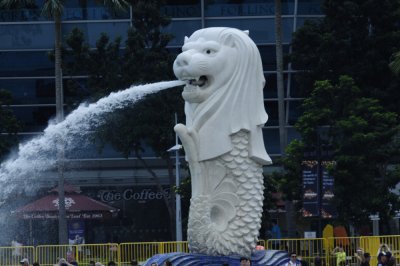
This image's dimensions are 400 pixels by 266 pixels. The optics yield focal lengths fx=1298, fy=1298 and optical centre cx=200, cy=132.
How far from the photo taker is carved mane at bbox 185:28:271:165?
2367 centimetres

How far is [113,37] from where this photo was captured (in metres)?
47.8

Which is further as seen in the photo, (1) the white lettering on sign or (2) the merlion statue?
(1) the white lettering on sign

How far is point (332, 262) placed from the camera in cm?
3272

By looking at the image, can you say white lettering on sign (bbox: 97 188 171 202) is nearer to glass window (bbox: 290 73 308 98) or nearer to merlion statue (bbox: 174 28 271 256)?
glass window (bbox: 290 73 308 98)

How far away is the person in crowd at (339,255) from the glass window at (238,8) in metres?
17.7

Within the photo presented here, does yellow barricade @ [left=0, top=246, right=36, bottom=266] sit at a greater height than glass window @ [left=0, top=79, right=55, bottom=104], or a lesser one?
lesser

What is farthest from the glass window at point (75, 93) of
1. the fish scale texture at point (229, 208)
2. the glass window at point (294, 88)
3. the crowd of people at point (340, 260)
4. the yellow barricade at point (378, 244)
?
the fish scale texture at point (229, 208)

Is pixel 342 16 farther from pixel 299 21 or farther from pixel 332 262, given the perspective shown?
pixel 332 262

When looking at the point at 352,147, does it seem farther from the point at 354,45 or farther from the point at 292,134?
the point at 292,134

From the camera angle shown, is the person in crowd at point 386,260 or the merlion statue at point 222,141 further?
the person in crowd at point 386,260

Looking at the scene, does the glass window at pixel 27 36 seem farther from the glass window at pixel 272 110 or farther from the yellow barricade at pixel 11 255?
the yellow barricade at pixel 11 255

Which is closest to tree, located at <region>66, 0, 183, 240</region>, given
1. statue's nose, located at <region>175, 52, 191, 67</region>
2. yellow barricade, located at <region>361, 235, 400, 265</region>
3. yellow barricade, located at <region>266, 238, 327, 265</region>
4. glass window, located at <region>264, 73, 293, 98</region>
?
glass window, located at <region>264, 73, 293, 98</region>

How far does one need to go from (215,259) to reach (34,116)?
2587 centimetres

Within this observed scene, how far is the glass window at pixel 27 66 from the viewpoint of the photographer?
48500 millimetres
